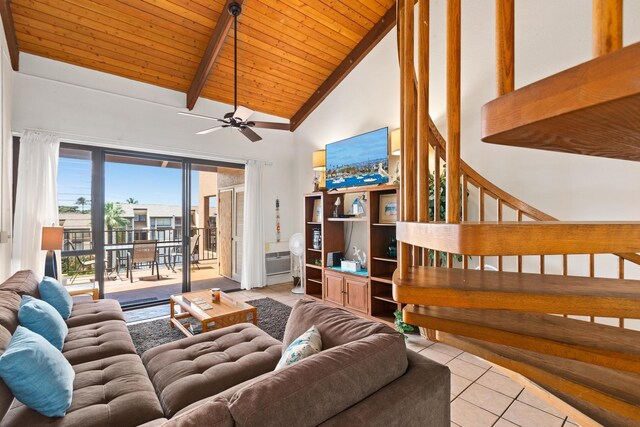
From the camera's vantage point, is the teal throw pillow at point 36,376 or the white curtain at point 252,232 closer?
the teal throw pillow at point 36,376

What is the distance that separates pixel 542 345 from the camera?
783mm

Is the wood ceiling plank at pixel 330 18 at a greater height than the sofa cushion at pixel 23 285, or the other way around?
the wood ceiling plank at pixel 330 18

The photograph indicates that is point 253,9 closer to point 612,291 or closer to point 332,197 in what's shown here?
point 332,197

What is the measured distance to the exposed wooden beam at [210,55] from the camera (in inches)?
142

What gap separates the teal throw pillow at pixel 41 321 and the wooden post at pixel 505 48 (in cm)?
272

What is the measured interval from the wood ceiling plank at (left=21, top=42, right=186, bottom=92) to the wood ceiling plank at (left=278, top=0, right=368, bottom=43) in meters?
2.06

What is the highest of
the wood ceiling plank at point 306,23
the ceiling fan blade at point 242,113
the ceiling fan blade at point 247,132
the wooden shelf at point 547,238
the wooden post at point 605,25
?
the wood ceiling plank at point 306,23

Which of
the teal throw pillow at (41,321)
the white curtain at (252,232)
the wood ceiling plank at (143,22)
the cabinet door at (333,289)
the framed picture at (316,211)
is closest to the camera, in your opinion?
the teal throw pillow at (41,321)

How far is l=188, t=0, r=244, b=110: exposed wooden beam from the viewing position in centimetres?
361

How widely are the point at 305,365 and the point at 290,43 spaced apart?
435cm

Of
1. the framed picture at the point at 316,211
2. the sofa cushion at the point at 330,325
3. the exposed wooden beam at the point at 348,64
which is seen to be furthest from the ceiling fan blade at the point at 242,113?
the sofa cushion at the point at 330,325

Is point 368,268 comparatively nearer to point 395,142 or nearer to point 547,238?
point 395,142

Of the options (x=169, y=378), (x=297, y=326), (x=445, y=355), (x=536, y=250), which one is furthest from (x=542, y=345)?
(x=445, y=355)

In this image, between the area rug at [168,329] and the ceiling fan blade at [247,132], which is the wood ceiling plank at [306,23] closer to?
the ceiling fan blade at [247,132]
